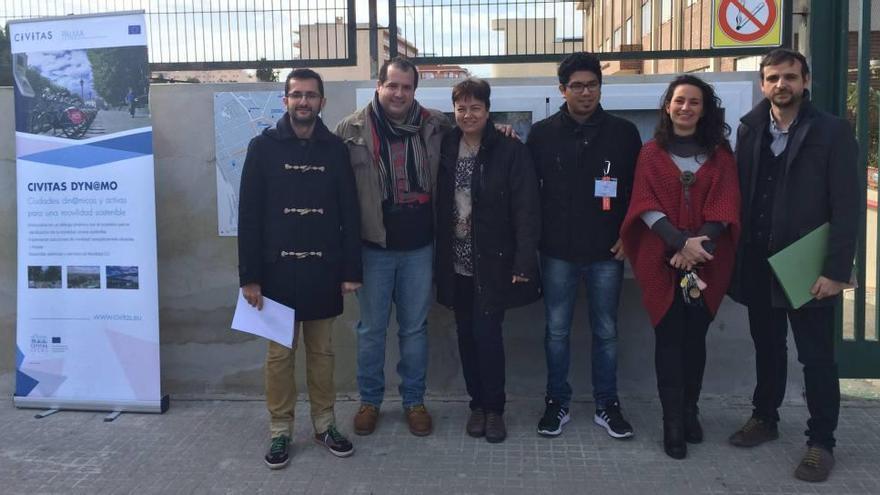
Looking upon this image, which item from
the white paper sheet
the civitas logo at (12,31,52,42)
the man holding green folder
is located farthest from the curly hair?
the civitas logo at (12,31,52,42)

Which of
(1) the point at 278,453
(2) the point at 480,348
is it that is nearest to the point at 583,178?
(2) the point at 480,348

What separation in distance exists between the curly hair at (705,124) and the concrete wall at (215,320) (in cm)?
113

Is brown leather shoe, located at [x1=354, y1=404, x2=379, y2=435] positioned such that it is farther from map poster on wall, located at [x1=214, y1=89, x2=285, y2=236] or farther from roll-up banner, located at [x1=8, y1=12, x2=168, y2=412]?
map poster on wall, located at [x1=214, y1=89, x2=285, y2=236]

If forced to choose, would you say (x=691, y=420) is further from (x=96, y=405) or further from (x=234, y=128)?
(x=96, y=405)

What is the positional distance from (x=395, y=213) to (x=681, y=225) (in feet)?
4.68

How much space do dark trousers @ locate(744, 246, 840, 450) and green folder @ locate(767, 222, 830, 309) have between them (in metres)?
0.18

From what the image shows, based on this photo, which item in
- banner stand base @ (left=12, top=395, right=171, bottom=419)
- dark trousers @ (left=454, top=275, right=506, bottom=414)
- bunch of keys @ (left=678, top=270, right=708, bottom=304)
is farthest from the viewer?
banner stand base @ (left=12, top=395, right=171, bottom=419)

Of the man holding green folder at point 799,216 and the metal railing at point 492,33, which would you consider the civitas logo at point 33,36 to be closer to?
the metal railing at point 492,33

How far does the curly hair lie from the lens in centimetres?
357

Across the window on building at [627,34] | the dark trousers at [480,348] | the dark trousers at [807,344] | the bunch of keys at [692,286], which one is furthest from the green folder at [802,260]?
the window on building at [627,34]

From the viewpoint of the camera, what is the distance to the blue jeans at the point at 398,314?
13.0ft

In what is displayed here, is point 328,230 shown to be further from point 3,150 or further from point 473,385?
point 3,150

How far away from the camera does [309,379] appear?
153 inches

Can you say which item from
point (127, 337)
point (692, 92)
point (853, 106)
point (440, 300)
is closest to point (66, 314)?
point (127, 337)
